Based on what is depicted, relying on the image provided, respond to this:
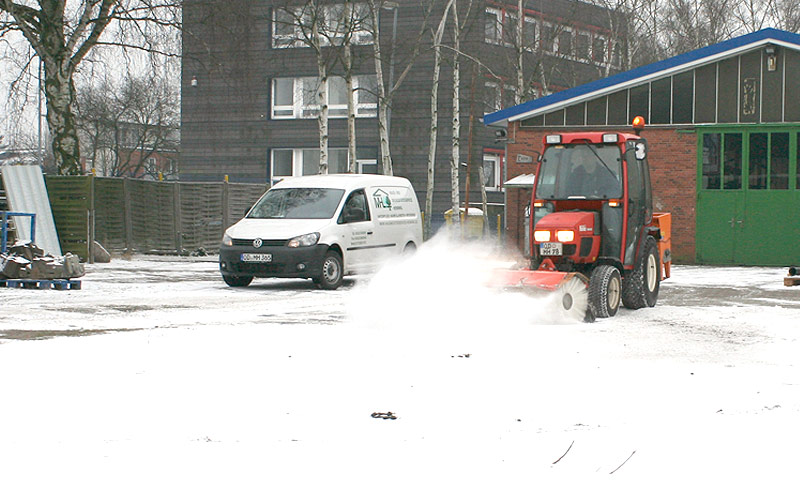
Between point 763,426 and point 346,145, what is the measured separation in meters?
40.2

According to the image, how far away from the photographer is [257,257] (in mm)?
17453

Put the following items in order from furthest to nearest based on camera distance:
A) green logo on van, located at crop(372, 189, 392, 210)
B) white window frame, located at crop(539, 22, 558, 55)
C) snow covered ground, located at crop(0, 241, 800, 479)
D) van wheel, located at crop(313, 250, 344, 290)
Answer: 1. white window frame, located at crop(539, 22, 558, 55)
2. green logo on van, located at crop(372, 189, 392, 210)
3. van wheel, located at crop(313, 250, 344, 290)
4. snow covered ground, located at crop(0, 241, 800, 479)

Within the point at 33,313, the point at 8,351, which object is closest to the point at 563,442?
the point at 8,351

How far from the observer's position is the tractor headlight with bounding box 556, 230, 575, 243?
13609mm

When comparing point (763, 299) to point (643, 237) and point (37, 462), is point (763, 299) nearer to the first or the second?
point (643, 237)

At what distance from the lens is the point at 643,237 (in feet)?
47.6

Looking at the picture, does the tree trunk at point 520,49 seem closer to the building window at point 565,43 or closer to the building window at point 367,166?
the building window at point 565,43

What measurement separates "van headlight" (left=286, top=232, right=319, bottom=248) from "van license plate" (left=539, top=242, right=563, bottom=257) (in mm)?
4847

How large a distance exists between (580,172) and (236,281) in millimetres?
6412

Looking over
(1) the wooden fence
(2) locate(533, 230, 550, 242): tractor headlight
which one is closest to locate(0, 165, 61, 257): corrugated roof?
(1) the wooden fence

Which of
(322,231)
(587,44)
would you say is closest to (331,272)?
(322,231)

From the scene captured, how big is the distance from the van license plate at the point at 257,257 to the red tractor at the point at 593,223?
4761 mm

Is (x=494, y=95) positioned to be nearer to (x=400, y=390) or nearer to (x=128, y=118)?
(x=128, y=118)

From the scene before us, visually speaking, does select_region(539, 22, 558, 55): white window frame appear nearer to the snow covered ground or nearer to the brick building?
the brick building
